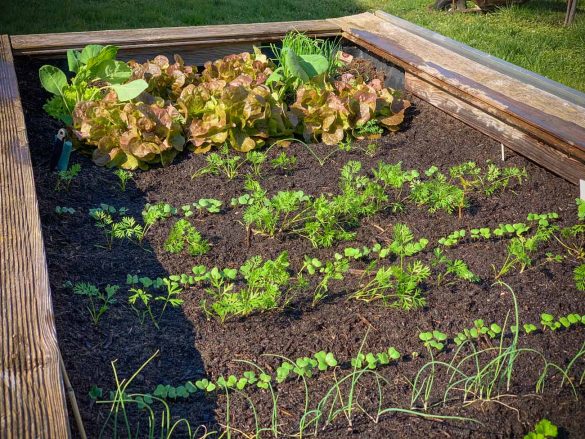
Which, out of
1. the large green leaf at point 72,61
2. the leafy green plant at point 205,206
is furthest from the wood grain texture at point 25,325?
the large green leaf at point 72,61

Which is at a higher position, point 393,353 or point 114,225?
point 114,225

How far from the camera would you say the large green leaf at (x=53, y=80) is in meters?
3.49

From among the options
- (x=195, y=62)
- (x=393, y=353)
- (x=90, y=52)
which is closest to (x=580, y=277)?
(x=393, y=353)

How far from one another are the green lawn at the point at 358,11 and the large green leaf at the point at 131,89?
9.11 feet

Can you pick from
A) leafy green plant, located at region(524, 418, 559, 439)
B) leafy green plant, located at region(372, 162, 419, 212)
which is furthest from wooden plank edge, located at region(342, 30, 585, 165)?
leafy green plant, located at region(524, 418, 559, 439)

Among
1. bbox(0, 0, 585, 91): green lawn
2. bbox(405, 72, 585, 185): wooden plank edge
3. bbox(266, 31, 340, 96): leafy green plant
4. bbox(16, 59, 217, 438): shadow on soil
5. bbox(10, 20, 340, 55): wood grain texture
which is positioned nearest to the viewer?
bbox(16, 59, 217, 438): shadow on soil

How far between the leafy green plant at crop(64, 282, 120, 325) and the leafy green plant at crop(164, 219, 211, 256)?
0.31 meters

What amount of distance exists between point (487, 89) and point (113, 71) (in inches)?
75.6

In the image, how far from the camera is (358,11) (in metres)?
7.21

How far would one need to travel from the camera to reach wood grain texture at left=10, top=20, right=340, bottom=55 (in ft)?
13.0

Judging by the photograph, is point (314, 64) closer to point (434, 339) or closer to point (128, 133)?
point (128, 133)

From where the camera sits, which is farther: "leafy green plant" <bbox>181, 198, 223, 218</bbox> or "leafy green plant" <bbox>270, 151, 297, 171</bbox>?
"leafy green plant" <bbox>270, 151, 297, 171</bbox>

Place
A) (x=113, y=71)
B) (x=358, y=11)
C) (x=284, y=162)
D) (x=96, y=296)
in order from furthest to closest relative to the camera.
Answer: (x=358, y=11) → (x=113, y=71) → (x=284, y=162) → (x=96, y=296)

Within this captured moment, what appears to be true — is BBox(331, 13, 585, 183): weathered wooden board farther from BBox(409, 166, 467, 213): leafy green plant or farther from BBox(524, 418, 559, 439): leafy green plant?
BBox(524, 418, 559, 439): leafy green plant
